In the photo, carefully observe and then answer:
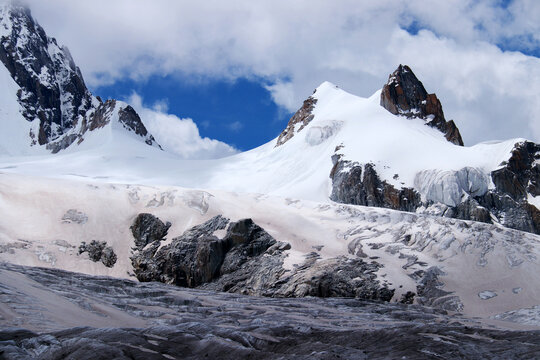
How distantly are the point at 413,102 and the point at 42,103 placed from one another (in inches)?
4724

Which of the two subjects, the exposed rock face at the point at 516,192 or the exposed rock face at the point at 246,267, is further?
the exposed rock face at the point at 516,192

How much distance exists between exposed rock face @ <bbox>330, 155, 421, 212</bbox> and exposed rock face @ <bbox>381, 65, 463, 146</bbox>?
104ft

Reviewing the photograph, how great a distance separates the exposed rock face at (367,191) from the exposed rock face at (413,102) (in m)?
31.7

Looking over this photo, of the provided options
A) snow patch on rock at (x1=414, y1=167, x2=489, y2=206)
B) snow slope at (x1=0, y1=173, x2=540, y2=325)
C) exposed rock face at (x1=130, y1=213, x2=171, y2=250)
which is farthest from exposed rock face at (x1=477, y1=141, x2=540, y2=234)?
exposed rock face at (x1=130, y1=213, x2=171, y2=250)

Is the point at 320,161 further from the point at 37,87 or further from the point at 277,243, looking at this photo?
the point at 37,87

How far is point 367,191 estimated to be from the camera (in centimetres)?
9756

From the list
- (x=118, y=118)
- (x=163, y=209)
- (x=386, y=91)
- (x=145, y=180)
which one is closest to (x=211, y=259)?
(x=163, y=209)

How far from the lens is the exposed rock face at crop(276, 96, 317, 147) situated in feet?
461

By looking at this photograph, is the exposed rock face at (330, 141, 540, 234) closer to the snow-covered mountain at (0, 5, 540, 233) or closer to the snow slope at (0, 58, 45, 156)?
the snow-covered mountain at (0, 5, 540, 233)

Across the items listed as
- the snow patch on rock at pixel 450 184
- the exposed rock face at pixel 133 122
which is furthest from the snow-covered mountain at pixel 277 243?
the exposed rock face at pixel 133 122

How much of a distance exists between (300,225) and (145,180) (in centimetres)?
6648

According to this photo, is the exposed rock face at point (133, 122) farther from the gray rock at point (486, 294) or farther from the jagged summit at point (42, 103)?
the gray rock at point (486, 294)

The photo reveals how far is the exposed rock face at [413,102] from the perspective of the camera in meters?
125

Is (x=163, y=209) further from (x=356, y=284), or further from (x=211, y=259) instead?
(x=356, y=284)
